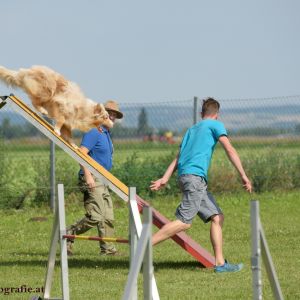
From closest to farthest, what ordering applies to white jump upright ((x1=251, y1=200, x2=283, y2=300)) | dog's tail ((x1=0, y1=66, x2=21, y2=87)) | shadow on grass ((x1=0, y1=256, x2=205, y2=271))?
white jump upright ((x1=251, y1=200, x2=283, y2=300)) < dog's tail ((x1=0, y1=66, x2=21, y2=87)) < shadow on grass ((x1=0, y1=256, x2=205, y2=271))

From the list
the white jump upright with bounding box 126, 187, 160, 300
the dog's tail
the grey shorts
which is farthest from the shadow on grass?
the white jump upright with bounding box 126, 187, 160, 300

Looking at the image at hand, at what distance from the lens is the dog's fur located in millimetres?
9625

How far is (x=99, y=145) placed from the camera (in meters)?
10.5

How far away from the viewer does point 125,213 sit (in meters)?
15.2

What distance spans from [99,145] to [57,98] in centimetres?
94

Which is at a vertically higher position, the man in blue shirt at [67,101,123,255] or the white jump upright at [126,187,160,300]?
the man in blue shirt at [67,101,123,255]

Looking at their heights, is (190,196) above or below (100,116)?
below

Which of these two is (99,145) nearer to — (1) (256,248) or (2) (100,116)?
(2) (100,116)

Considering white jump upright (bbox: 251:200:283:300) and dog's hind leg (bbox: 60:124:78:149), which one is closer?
white jump upright (bbox: 251:200:283:300)

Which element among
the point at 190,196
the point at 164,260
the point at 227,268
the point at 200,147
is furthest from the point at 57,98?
the point at 227,268

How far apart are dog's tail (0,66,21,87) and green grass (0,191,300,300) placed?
6.43ft

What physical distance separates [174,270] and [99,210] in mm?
1511

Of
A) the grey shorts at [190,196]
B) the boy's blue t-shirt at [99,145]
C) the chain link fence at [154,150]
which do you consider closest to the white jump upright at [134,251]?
the grey shorts at [190,196]

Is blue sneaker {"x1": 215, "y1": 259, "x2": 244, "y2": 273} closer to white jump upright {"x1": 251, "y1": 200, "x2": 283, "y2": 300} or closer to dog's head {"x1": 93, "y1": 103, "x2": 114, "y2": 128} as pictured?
dog's head {"x1": 93, "y1": 103, "x2": 114, "y2": 128}
